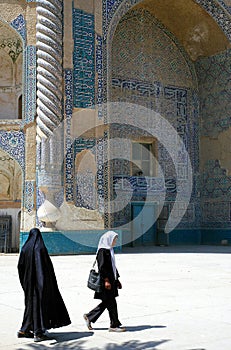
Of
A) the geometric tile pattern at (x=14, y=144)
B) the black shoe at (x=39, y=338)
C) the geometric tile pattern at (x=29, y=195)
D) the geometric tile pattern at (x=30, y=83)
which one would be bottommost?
the black shoe at (x=39, y=338)

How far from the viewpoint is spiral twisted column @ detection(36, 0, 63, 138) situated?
39.5 ft

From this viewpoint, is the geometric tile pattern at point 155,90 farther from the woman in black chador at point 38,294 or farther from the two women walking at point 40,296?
the woman in black chador at point 38,294

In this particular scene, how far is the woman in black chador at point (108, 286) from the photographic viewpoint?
4.06 m

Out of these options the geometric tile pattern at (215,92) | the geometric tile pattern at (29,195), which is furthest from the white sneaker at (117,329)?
the geometric tile pattern at (215,92)

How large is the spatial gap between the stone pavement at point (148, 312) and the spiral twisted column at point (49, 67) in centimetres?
474

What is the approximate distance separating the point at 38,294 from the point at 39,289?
0.15 feet

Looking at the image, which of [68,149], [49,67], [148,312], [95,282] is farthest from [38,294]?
[49,67]

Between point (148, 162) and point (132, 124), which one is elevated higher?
point (132, 124)

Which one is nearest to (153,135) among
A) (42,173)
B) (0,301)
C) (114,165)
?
(114,165)

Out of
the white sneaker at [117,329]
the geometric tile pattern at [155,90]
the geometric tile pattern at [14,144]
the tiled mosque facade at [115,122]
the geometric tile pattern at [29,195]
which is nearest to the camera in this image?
the white sneaker at [117,329]

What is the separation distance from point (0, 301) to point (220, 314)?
222 centimetres

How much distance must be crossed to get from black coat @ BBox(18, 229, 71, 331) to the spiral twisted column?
8.20 m

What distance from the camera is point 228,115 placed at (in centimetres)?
1587

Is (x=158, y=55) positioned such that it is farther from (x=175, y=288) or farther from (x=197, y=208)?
(x=175, y=288)
